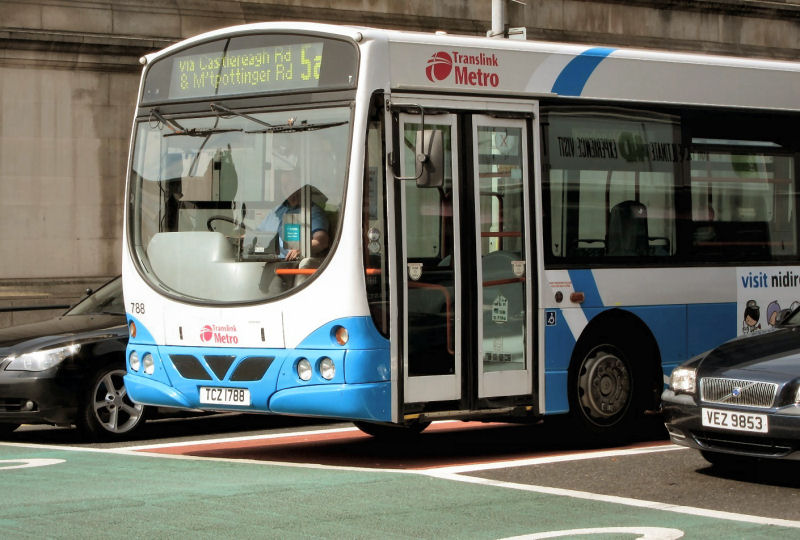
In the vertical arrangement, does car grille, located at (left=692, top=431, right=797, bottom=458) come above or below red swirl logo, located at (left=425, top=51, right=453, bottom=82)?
below

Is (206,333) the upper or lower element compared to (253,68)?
lower

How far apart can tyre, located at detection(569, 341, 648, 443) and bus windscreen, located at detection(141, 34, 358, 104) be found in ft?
9.75

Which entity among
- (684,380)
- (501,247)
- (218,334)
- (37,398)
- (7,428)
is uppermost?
(501,247)

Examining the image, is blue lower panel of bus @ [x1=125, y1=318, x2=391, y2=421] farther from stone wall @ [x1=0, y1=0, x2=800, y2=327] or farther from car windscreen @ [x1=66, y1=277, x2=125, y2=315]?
stone wall @ [x1=0, y1=0, x2=800, y2=327]

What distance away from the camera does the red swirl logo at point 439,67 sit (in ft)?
34.6

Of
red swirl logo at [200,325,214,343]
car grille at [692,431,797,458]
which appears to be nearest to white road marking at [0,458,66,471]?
red swirl logo at [200,325,214,343]

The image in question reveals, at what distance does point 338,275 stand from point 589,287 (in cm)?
231

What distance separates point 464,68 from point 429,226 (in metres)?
1.21

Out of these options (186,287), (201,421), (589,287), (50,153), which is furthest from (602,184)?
(50,153)

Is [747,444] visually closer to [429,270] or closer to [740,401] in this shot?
[740,401]

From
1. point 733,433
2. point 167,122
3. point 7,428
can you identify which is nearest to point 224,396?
point 167,122

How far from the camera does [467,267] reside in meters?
10.6

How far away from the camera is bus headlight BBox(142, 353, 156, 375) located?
11.0 m

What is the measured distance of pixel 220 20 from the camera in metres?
23.9
